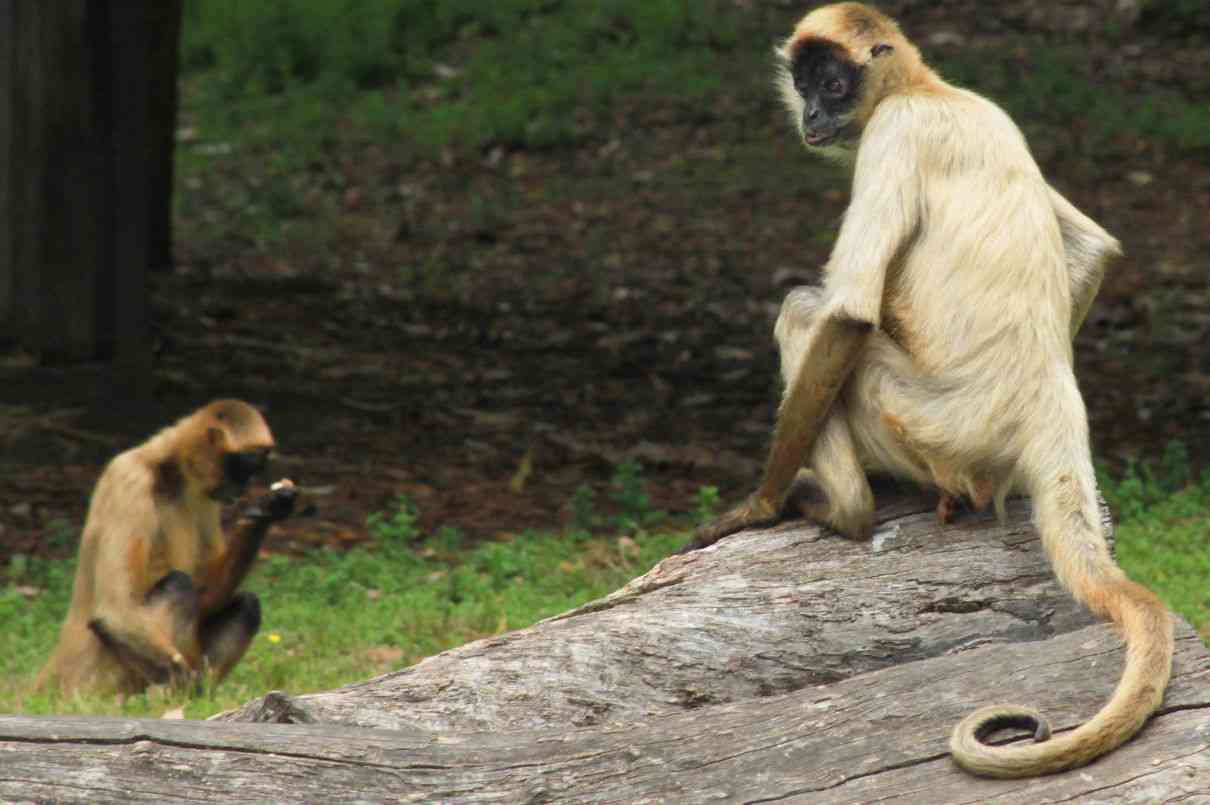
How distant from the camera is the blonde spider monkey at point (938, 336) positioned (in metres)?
5.61

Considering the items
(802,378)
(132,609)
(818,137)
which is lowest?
(132,609)

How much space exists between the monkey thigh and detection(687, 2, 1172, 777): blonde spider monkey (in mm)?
3107

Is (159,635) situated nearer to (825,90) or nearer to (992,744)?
(825,90)

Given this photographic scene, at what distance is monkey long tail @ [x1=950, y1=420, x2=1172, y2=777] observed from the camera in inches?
171

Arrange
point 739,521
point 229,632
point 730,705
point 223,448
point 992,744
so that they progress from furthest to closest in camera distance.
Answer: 1. point 223,448
2. point 229,632
3. point 739,521
4. point 730,705
5. point 992,744

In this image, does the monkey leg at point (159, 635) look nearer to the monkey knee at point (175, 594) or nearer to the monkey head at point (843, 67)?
the monkey knee at point (175, 594)

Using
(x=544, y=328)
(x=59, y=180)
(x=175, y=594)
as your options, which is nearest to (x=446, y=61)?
(x=544, y=328)

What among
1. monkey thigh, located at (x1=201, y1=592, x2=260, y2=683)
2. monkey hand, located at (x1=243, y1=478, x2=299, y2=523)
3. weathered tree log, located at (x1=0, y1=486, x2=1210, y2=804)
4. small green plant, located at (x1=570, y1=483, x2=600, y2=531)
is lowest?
small green plant, located at (x1=570, y1=483, x2=600, y2=531)

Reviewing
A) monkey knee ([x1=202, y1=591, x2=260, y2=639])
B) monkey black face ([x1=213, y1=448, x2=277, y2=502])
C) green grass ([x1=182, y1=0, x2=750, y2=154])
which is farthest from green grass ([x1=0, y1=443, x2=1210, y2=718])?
green grass ([x1=182, y1=0, x2=750, y2=154])

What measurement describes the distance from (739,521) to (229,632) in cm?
323

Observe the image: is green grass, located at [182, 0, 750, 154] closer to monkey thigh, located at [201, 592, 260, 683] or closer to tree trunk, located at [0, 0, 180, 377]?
tree trunk, located at [0, 0, 180, 377]

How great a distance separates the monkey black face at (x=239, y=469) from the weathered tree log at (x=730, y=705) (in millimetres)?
3124

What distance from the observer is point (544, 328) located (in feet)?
47.9

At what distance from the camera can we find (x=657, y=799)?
14.7 ft
